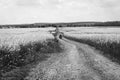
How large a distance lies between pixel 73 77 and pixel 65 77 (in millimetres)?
364

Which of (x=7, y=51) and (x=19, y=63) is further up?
(x=7, y=51)

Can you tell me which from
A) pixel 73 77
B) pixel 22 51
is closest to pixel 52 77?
pixel 73 77

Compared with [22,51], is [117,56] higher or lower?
lower

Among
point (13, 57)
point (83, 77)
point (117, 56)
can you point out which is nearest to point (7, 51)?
point (13, 57)

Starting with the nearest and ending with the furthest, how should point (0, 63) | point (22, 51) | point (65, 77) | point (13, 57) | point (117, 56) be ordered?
point (65, 77) < point (0, 63) < point (13, 57) < point (22, 51) < point (117, 56)

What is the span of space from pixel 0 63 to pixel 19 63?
1.29 metres

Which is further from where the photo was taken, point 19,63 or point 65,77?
point 19,63

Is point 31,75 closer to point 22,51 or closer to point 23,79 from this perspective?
point 23,79

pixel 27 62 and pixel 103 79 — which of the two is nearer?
pixel 103 79

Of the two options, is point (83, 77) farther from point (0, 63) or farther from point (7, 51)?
point (7, 51)

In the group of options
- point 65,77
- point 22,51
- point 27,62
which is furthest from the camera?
point 22,51

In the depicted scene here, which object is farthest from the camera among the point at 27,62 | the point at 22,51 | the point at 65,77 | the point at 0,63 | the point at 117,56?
the point at 117,56

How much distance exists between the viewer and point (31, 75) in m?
6.12

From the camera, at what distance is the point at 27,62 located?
8172 mm
